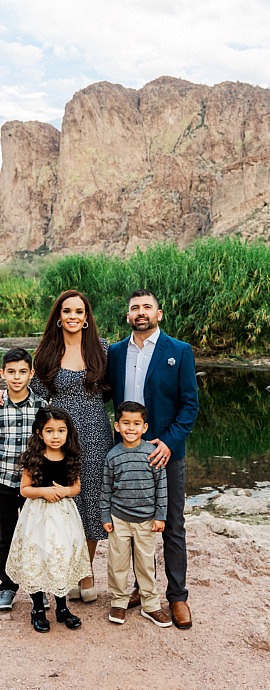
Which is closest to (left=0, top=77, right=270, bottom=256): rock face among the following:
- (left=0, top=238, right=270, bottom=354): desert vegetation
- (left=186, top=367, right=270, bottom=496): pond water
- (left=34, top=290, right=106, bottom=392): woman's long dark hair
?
(left=0, top=238, right=270, bottom=354): desert vegetation

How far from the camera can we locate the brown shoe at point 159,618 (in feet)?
10.6

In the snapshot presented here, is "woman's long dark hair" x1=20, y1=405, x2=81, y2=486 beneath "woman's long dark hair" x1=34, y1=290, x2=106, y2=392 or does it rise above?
beneath

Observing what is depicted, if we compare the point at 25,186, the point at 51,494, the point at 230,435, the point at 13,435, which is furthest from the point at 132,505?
the point at 25,186

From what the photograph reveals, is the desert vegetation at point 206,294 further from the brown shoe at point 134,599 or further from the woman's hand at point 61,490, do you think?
the woman's hand at point 61,490

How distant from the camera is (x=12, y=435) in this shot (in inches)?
134

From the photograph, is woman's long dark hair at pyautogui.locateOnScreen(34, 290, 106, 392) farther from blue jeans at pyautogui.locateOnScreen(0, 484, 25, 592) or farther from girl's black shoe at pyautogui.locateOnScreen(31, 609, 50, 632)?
girl's black shoe at pyautogui.locateOnScreen(31, 609, 50, 632)

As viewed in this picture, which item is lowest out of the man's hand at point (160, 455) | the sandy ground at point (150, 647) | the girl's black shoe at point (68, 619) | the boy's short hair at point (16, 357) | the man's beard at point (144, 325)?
the sandy ground at point (150, 647)

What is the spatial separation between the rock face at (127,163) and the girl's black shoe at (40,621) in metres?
55.5

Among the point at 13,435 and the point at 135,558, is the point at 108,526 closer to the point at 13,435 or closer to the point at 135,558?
the point at 135,558

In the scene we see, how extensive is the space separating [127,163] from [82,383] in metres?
70.3

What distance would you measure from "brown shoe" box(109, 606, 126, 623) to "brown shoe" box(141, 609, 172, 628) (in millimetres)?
132

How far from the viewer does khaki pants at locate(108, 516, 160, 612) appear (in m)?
3.22

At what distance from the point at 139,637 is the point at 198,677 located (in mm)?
397

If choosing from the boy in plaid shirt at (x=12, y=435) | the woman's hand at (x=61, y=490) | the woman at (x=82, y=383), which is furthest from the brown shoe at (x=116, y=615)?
the woman's hand at (x=61, y=490)
